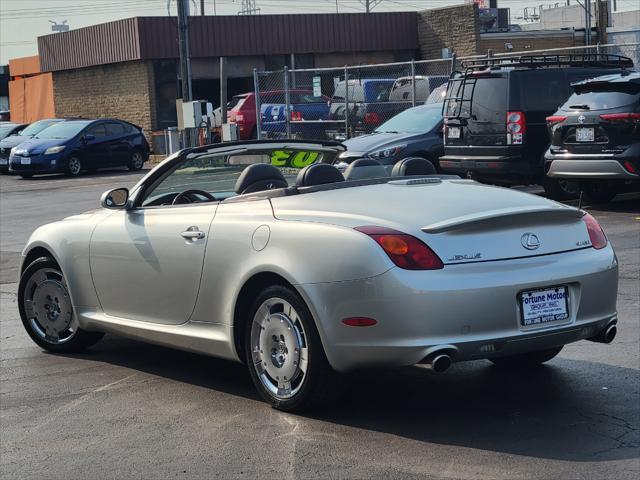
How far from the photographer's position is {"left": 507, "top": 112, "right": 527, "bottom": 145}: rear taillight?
16.0m

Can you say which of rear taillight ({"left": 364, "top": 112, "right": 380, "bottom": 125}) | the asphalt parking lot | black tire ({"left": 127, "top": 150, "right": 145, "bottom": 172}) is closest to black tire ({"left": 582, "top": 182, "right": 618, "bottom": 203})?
the asphalt parking lot

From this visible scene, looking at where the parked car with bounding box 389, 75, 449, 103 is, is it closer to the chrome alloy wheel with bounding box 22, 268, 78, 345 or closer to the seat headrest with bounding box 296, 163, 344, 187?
the chrome alloy wheel with bounding box 22, 268, 78, 345

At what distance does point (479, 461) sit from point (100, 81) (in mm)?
39425

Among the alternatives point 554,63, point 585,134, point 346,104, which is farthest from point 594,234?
point 346,104

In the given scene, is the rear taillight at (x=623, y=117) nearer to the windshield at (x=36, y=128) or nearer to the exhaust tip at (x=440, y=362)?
the exhaust tip at (x=440, y=362)

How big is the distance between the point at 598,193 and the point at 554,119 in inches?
69.3

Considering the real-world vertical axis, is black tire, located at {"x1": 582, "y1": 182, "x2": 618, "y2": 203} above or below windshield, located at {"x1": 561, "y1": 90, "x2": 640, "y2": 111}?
below

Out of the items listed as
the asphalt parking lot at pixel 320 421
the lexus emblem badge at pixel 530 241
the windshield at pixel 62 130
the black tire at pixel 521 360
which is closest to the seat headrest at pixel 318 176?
the asphalt parking lot at pixel 320 421

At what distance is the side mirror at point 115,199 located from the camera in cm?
733

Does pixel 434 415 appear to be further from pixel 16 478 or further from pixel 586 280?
pixel 16 478

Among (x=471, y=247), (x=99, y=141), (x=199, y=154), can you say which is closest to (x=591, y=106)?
(x=199, y=154)

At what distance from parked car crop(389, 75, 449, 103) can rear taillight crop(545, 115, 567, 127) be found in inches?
384

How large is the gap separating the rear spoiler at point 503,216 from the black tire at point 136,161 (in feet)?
89.6

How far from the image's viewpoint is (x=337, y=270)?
5.61m
